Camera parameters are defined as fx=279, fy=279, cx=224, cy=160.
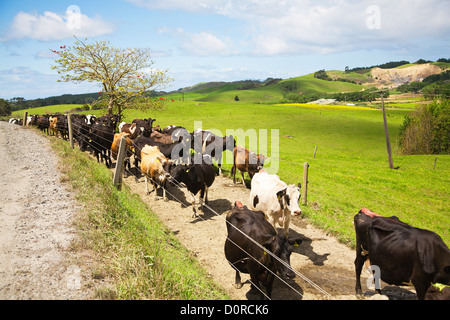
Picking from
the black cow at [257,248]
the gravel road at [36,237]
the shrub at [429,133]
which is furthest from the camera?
the shrub at [429,133]

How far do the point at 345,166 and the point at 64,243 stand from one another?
25.8 metres

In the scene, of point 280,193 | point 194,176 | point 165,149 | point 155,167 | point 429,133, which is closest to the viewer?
point 280,193

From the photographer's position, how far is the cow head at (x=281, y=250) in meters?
5.42

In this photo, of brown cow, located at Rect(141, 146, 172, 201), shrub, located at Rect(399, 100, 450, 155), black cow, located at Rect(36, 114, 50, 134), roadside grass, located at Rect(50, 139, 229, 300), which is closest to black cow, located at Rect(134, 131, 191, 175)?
brown cow, located at Rect(141, 146, 172, 201)

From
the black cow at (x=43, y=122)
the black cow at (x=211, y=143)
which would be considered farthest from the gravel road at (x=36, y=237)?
the black cow at (x=43, y=122)

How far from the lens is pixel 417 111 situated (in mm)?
45906

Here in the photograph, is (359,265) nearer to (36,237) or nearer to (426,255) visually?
(426,255)

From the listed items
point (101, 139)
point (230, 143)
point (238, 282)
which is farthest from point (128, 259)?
point (101, 139)

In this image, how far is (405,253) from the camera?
17.8 feet

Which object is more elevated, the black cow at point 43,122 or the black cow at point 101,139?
the black cow at point 43,122

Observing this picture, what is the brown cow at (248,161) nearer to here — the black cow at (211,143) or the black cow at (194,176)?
the black cow at (211,143)

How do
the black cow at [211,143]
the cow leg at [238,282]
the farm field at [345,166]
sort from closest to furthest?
the cow leg at [238,282] → the farm field at [345,166] → the black cow at [211,143]

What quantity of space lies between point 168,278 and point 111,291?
0.88 metres
